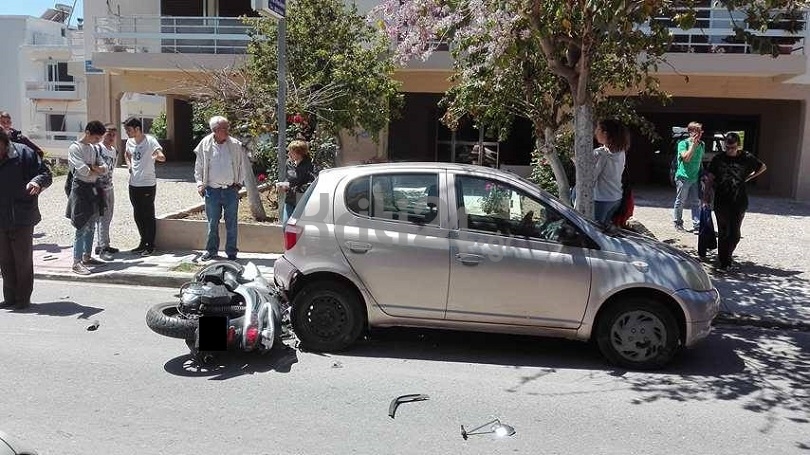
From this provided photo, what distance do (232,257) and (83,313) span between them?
2.28 meters

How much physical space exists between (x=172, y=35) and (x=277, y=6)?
34.5 ft

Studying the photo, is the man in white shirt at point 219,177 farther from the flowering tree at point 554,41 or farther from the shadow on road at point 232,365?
the shadow on road at point 232,365

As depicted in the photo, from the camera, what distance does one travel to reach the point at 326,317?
5.78 meters

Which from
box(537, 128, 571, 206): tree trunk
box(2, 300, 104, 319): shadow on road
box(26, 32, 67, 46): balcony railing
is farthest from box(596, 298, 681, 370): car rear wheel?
box(26, 32, 67, 46): balcony railing

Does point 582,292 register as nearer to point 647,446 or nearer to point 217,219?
point 647,446

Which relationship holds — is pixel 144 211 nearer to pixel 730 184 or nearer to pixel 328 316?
pixel 328 316

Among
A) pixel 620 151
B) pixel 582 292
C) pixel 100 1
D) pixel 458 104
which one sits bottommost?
pixel 582 292

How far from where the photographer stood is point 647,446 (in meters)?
4.19

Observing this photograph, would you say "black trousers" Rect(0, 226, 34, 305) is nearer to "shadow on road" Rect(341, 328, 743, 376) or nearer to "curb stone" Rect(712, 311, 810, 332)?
"shadow on road" Rect(341, 328, 743, 376)

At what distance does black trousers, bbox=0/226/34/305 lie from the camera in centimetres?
695

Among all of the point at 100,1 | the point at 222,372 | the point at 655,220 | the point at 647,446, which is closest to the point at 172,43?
the point at 100,1

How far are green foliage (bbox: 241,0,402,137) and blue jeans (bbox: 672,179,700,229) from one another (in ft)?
16.9

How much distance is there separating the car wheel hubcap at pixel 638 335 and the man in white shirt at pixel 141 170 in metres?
6.26

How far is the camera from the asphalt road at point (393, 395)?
4180 mm
